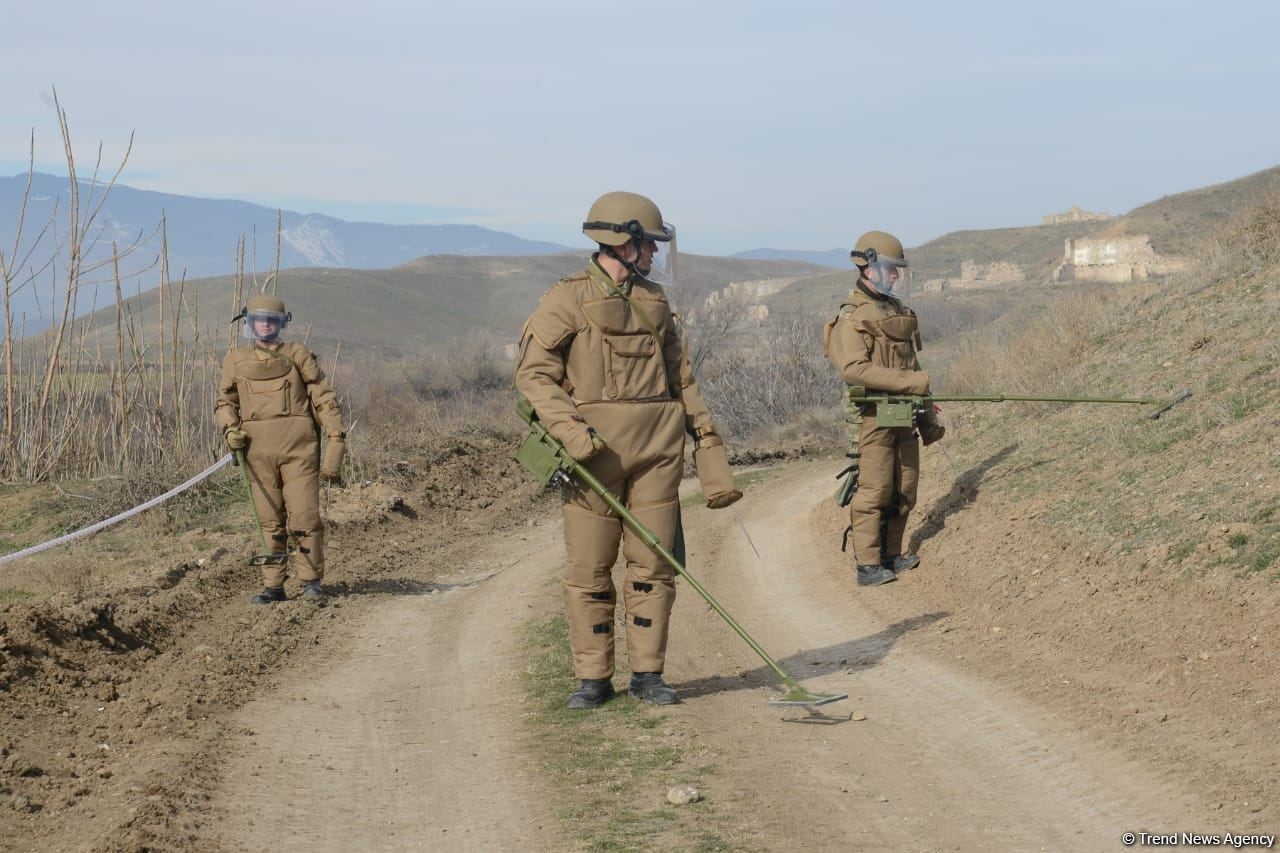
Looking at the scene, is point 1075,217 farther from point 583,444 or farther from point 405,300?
point 583,444

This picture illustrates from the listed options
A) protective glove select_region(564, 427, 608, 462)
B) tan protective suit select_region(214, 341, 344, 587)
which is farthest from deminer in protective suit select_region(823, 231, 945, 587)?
tan protective suit select_region(214, 341, 344, 587)

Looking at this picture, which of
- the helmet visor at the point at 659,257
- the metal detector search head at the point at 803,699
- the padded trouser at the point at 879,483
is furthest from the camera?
the padded trouser at the point at 879,483

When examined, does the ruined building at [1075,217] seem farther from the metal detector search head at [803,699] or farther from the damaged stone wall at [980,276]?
the metal detector search head at [803,699]

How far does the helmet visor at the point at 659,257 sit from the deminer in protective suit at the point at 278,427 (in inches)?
156

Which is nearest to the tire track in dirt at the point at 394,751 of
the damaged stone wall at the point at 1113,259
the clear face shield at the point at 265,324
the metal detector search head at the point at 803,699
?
the metal detector search head at the point at 803,699

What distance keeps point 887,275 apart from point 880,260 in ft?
0.38

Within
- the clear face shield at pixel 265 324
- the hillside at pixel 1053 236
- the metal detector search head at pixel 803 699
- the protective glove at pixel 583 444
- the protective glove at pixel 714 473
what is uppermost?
the hillside at pixel 1053 236

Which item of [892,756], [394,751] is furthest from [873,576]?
[394,751]

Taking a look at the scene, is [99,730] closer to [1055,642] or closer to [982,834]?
[982,834]

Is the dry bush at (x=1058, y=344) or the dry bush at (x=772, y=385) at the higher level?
the dry bush at (x=1058, y=344)

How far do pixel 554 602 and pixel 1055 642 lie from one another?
4.01m

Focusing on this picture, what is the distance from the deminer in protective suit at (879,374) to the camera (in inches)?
371

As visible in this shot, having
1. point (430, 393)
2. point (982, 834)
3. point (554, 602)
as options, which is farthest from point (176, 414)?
point (430, 393)

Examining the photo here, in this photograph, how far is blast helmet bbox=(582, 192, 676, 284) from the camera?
6453 mm
